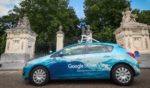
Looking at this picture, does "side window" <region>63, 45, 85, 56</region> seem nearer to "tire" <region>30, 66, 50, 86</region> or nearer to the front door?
the front door

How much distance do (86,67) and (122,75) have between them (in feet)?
4.14

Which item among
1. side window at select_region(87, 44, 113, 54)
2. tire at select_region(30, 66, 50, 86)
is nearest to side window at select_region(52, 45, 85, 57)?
side window at select_region(87, 44, 113, 54)

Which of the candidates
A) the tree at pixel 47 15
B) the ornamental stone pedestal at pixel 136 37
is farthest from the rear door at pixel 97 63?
the tree at pixel 47 15

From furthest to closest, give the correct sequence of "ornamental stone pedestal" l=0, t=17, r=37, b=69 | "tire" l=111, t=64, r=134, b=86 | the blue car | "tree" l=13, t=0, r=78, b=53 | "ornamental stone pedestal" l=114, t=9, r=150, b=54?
1. "tree" l=13, t=0, r=78, b=53
2. "ornamental stone pedestal" l=0, t=17, r=37, b=69
3. "ornamental stone pedestal" l=114, t=9, r=150, b=54
4. the blue car
5. "tire" l=111, t=64, r=134, b=86

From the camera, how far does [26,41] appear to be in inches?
562

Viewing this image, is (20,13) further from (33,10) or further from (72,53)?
(72,53)

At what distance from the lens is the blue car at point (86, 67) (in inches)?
239

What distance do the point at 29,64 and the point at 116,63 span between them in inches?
123

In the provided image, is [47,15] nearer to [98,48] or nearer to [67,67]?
[98,48]

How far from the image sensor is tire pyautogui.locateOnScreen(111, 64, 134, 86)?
19.5 ft

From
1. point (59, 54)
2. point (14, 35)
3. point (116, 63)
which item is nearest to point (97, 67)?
point (116, 63)

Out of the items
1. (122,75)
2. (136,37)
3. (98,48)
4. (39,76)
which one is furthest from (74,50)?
(136,37)

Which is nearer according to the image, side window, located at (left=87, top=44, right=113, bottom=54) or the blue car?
the blue car

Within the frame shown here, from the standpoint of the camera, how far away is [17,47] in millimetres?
14148
